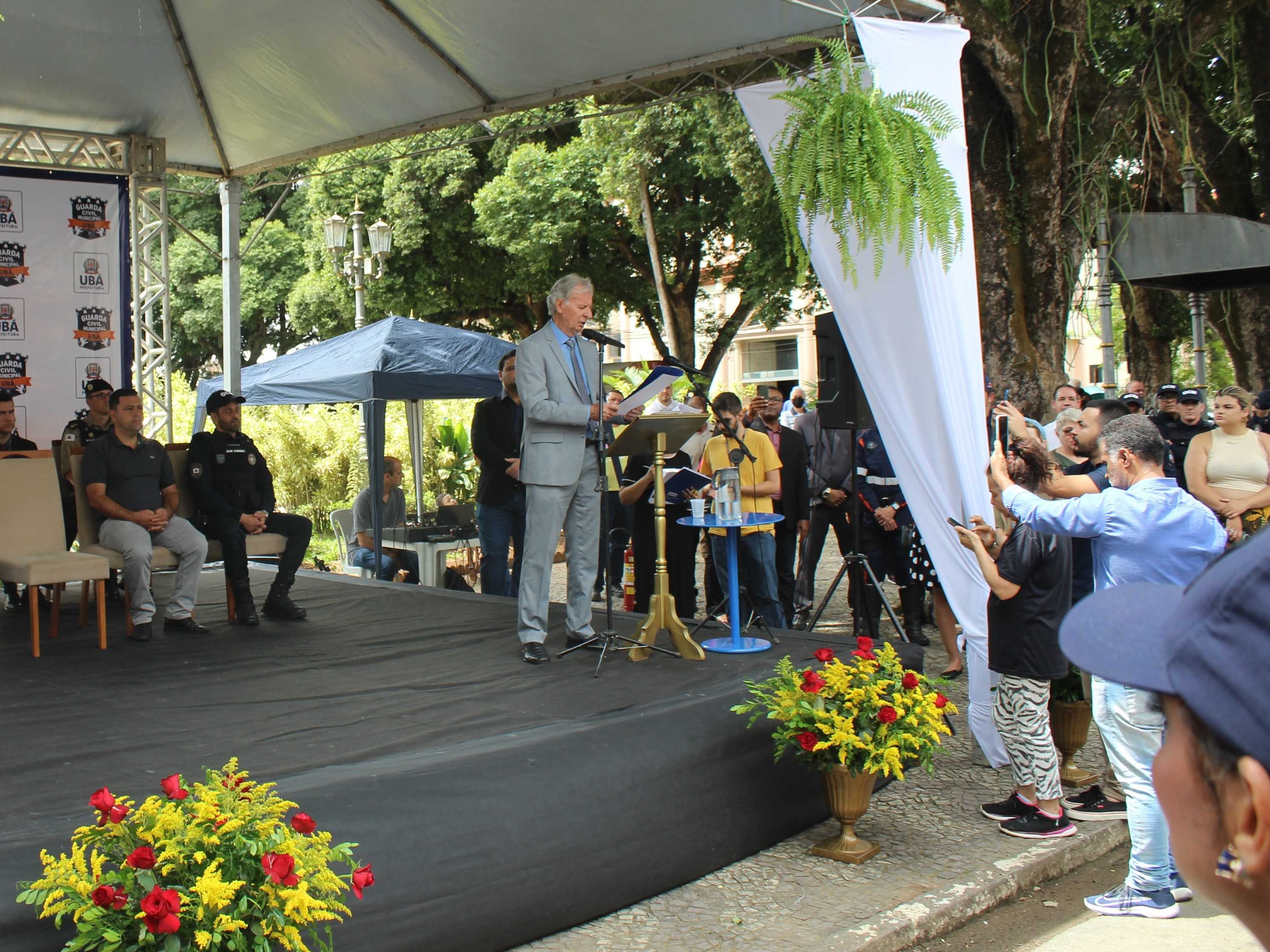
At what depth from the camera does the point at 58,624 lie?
649 cm

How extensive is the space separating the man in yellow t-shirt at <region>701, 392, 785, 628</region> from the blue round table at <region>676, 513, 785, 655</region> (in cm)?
101

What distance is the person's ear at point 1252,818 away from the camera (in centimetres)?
71

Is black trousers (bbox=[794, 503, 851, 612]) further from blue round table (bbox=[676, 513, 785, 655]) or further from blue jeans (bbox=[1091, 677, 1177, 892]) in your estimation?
blue jeans (bbox=[1091, 677, 1177, 892])

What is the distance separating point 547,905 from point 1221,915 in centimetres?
218

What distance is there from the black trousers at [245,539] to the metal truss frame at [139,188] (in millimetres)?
3115

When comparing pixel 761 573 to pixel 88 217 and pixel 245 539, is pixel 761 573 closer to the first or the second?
pixel 245 539

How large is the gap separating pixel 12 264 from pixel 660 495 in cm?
665

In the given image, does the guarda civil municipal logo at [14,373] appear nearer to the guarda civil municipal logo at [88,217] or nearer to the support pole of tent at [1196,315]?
the guarda civil municipal logo at [88,217]

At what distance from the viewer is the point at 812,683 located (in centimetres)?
397

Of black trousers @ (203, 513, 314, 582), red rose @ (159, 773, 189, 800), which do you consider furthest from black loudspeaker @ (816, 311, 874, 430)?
red rose @ (159, 773, 189, 800)

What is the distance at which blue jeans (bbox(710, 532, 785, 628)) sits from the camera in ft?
22.6

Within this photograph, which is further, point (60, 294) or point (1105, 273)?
point (60, 294)

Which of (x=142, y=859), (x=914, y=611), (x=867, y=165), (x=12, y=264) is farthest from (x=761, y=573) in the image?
(x=12, y=264)

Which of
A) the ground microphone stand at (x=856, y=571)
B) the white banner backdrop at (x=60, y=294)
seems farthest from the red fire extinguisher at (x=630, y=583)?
the white banner backdrop at (x=60, y=294)
